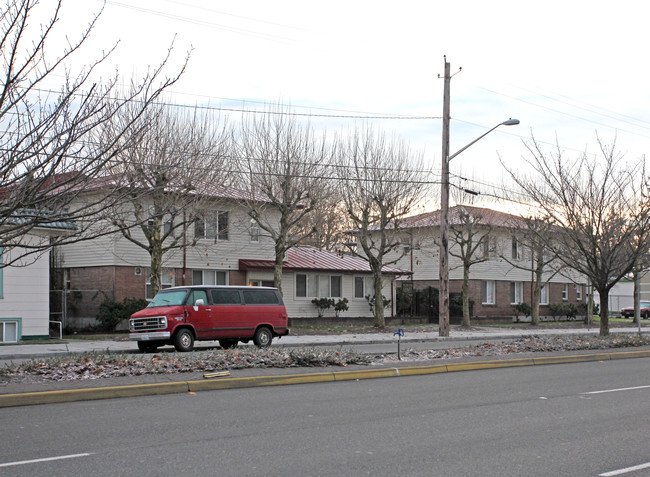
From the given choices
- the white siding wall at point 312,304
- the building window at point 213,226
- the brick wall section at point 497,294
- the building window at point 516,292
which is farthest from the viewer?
the building window at point 516,292

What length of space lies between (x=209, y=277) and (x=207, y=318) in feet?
47.1

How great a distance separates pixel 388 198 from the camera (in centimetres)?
3528

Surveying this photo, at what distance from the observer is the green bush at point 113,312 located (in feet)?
101

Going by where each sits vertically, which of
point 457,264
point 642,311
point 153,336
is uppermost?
point 457,264

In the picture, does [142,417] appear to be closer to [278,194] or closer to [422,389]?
[422,389]

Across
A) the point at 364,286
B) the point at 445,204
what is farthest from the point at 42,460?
the point at 364,286

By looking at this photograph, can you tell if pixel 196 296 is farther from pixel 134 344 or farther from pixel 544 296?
pixel 544 296

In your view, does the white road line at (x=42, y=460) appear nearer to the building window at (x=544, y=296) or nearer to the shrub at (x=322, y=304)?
the shrub at (x=322, y=304)

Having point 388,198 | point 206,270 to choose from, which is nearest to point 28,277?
point 206,270

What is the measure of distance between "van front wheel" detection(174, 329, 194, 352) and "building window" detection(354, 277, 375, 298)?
21963 mm

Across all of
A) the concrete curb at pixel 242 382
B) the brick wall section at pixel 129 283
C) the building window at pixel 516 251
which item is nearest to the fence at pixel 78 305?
the brick wall section at pixel 129 283

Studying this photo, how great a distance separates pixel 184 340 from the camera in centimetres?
2150

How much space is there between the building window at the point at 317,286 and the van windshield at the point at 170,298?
57.8ft

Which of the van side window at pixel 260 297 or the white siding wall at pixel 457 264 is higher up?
the white siding wall at pixel 457 264
